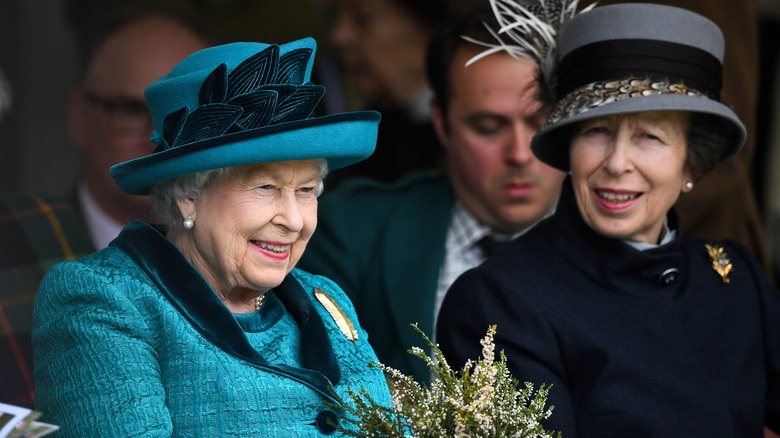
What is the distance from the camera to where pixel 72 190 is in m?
4.08

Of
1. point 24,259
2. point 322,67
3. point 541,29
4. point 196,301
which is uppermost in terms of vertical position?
point 322,67

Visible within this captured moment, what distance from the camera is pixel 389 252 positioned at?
3.87 meters

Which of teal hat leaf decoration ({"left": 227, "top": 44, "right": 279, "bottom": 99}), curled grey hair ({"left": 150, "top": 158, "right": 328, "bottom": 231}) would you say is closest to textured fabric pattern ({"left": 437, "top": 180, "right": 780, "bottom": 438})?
curled grey hair ({"left": 150, "top": 158, "right": 328, "bottom": 231})

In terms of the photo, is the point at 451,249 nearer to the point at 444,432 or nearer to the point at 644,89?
the point at 644,89

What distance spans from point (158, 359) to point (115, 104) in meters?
2.08

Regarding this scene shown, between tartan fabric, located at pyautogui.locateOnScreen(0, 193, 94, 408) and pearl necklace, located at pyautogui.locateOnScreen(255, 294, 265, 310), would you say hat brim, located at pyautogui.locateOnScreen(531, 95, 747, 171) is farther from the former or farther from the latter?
tartan fabric, located at pyautogui.locateOnScreen(0, 193, 94, 408)

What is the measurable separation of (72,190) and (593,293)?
7.77 feet

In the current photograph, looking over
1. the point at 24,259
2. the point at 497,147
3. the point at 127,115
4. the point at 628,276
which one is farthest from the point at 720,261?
the point at 127,115

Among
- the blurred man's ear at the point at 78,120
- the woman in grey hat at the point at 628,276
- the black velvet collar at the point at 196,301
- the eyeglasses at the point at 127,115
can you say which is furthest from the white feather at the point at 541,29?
the blurred man's ear at the point at 78,120

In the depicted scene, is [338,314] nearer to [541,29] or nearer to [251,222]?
[251,222]

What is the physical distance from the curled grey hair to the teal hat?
5 cm

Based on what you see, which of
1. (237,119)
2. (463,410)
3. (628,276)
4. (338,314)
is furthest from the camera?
(628,276)

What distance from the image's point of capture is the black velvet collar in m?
2.16

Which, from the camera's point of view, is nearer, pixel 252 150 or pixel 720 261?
pixel 252 150
